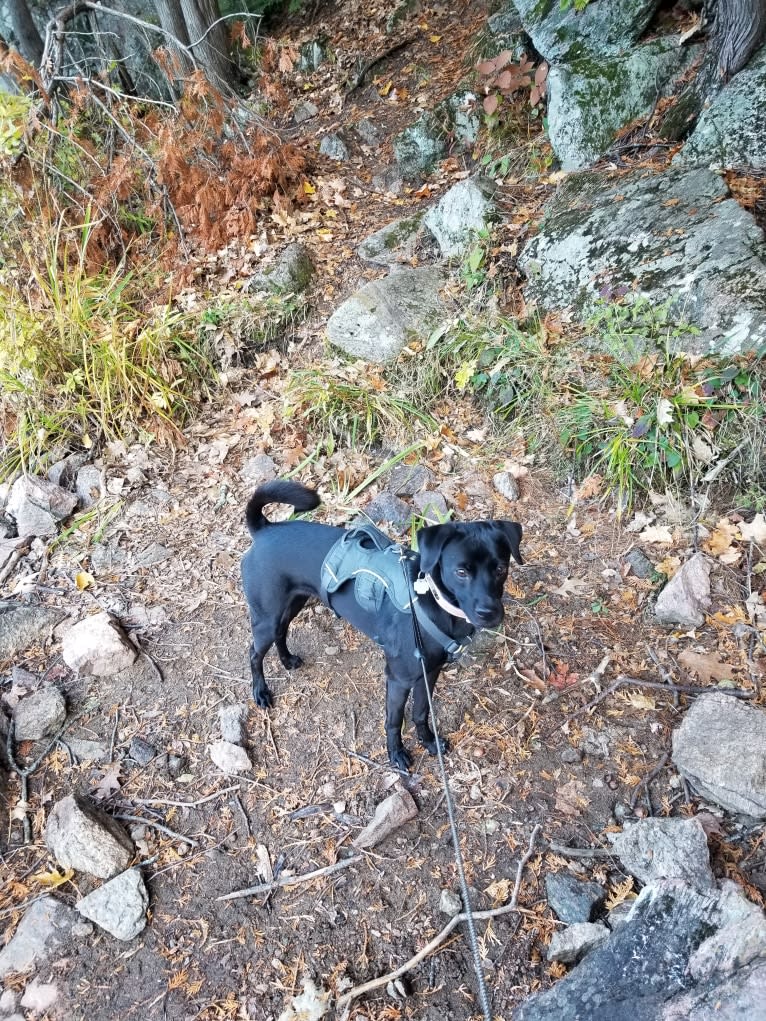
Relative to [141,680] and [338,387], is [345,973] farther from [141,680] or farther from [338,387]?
[338,387]

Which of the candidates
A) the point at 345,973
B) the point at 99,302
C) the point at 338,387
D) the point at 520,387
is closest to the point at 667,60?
the point at 520,387

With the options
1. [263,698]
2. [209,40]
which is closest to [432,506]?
[263,698]

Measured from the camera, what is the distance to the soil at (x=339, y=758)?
79.4 inches

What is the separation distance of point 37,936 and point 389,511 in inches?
93.8

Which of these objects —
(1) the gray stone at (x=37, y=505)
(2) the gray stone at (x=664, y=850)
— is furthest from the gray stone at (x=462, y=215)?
(2) the gray stone at (x=664, y=850)

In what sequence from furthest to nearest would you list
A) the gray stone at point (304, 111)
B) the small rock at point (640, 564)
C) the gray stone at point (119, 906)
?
the gray stone at point (304, 111) → the small rock at point (640, 564) → the gray stone at point (119, 906)

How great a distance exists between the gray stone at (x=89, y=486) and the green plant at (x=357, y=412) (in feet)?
4.27

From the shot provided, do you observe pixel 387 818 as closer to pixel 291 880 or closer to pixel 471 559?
pixel 291 880

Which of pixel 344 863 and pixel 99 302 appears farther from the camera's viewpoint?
pixel 99 302

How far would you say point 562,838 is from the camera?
2.24 metres

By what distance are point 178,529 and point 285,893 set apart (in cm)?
216

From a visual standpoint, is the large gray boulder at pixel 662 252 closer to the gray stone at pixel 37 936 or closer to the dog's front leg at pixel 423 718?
the dog's front leg at pixel 423 718

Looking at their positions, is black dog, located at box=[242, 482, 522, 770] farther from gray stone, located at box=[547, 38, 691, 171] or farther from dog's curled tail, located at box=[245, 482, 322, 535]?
gray stone, located at box=[547, 38, 691, 171]

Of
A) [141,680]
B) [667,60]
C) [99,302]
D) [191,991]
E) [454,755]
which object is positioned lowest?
[454,755]
